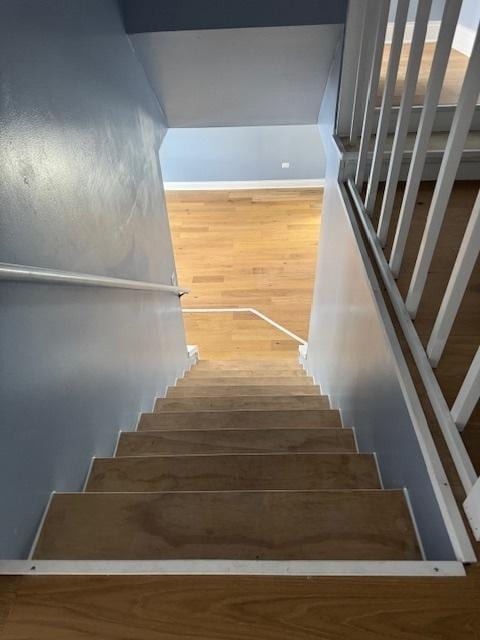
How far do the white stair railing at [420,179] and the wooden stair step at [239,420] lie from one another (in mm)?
816

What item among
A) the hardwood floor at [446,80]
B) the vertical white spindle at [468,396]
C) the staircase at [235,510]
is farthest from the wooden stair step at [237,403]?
the hardwood floor at [446,80]

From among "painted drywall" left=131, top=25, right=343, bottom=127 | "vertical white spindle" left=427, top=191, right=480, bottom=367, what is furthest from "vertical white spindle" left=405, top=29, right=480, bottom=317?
"painted drywall" left=131, top=25, right=343, bottom=127

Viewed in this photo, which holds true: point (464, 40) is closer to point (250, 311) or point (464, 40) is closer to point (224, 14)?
point (224, 14)

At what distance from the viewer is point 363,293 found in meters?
1.75

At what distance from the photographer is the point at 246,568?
88cm

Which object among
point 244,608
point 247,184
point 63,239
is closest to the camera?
point 244,608

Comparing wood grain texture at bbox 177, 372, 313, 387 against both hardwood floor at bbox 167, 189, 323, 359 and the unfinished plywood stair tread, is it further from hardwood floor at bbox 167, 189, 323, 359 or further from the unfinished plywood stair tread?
hardwood floor at bbox 167, 189, 323, 359

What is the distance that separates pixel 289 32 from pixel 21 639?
8.28ft

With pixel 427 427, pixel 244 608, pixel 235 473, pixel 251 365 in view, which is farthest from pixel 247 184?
pixel 244 608

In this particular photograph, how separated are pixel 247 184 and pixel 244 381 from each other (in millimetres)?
4541

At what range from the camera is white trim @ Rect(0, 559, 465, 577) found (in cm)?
86

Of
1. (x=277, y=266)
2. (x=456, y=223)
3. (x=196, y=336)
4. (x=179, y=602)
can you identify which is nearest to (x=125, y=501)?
(x=179, y=602)

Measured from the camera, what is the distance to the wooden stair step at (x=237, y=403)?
2439 millimetres

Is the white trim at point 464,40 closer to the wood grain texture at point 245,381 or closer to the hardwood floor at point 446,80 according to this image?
the hardwood floor at point 446,80
